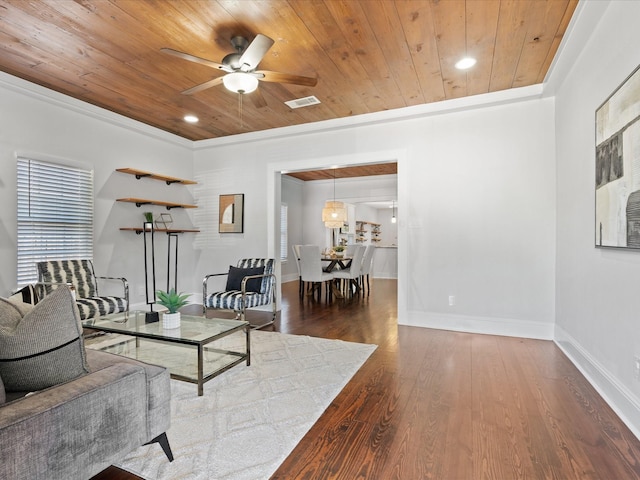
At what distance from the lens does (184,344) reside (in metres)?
2.45

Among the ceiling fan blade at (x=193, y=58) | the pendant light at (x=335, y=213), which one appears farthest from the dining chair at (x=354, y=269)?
the ceiling fan blade at (x=193, y=58)

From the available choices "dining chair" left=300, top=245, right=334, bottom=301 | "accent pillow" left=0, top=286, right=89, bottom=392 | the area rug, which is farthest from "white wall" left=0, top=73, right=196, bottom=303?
"accent pillow" left=0, top=286, right=89, bottom=392

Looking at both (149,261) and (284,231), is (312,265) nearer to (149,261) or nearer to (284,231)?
(149,261)

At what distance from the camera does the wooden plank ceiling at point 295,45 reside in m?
2.46

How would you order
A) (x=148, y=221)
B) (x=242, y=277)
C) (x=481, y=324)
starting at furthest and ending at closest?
(x=148, y=221) < (x=242, y=277) < (x=481, y=324)

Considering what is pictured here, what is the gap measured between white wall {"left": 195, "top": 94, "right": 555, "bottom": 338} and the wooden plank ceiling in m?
0.44

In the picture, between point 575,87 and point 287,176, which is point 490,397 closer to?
point 575,87

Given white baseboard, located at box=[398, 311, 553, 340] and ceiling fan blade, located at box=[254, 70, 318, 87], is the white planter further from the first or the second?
white baseboard, located at box=[398, 311, 553, 340]

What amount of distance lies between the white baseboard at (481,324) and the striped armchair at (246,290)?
176cm

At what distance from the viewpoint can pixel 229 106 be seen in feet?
14.0

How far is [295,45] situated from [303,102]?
1.23 m

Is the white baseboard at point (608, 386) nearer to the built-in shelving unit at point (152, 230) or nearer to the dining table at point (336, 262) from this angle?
the dining table at point (336, 262)

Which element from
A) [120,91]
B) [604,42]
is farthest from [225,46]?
[604,42]

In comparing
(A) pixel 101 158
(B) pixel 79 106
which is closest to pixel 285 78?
(B) pixel 79 106
